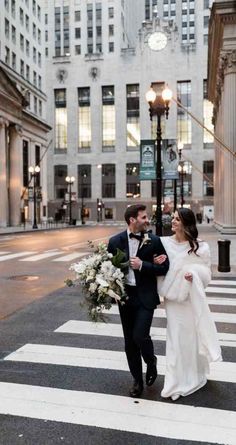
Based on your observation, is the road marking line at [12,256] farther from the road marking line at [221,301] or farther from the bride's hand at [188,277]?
the bride's hand at [188,277]

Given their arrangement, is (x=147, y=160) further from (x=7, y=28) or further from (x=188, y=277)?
(x=7, y=28)

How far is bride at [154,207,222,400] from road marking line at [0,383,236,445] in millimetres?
365

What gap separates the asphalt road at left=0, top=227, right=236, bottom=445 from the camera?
14.7ft

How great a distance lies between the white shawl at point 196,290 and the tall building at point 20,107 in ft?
175

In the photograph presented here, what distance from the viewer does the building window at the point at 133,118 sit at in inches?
3893

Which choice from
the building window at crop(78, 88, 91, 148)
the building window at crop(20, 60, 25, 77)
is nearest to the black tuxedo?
the building window at crop(20, 60, 25, 77)

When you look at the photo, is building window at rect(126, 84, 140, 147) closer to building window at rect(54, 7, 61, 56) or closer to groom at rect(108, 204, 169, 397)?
building window at rect(54, 7, 61, 56)

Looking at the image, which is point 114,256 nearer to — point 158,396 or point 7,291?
point 158,396

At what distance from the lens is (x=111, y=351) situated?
7.11 metres

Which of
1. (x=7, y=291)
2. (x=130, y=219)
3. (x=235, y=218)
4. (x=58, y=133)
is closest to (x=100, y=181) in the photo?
(x=58, y=133)

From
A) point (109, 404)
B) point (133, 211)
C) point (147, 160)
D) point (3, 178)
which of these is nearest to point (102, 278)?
point (133, 211)

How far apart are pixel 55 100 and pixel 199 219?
44.4 metres

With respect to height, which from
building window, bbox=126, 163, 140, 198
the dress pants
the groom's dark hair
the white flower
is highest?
building window, bbox=126, 163, 140, 198

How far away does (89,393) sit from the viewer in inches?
215
